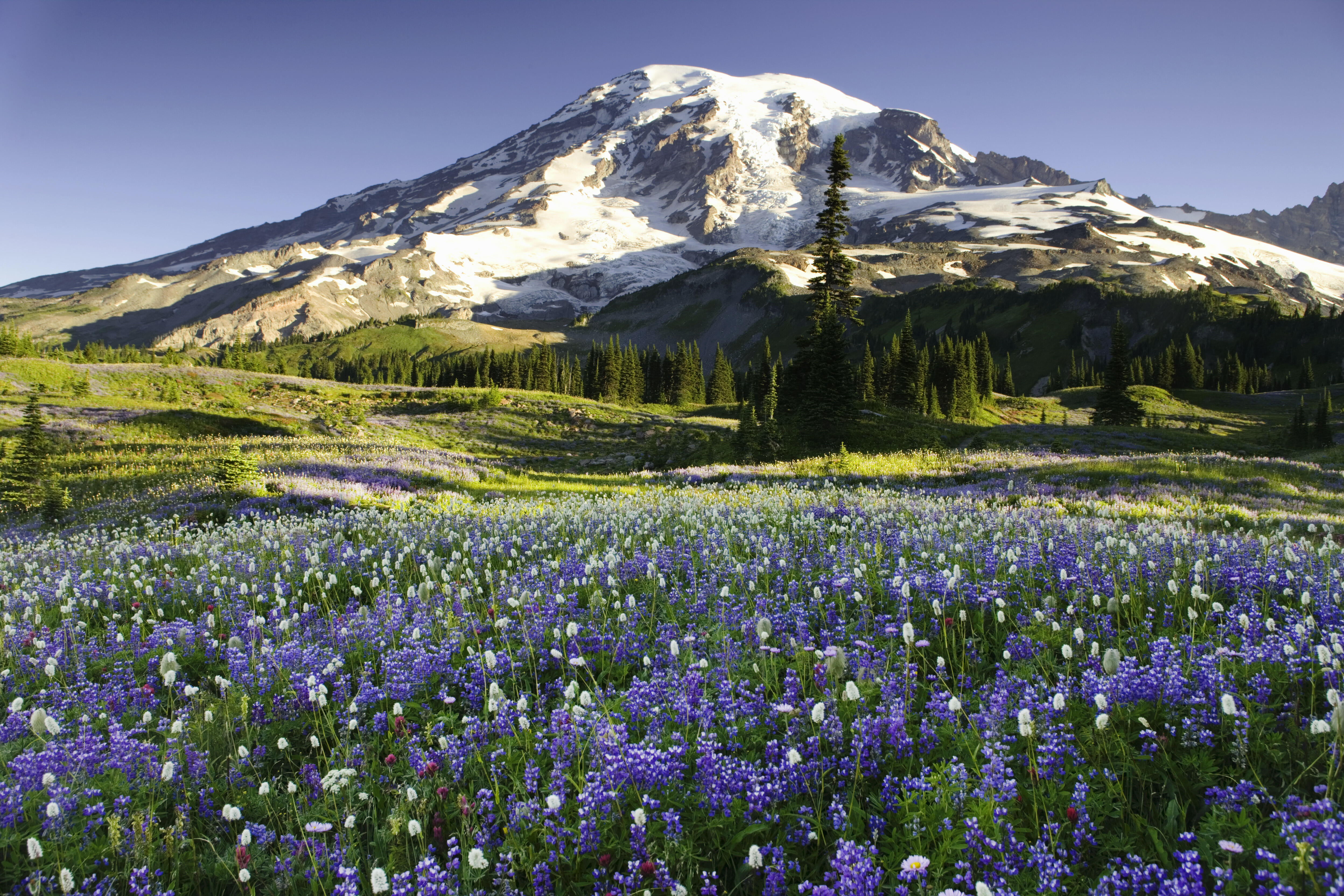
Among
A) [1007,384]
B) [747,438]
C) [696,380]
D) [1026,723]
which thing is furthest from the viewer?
[1007,384]

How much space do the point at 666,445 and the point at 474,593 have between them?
1309 inches

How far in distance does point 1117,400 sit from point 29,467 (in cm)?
8989

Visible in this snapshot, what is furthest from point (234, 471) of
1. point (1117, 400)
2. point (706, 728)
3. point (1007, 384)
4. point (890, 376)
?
point (1007, 384)

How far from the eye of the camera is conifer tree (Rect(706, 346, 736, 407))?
12525 centimetres

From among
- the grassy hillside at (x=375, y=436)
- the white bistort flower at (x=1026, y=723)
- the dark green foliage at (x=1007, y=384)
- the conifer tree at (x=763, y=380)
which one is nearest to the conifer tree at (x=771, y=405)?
the grassy hillside at (x=375, y=436)

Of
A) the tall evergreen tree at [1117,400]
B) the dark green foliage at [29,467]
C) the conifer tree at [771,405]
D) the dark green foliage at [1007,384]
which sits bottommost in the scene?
the dark green foliage at [29,467]

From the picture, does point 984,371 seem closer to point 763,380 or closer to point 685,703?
point 763,380

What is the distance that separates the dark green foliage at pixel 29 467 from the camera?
1855cm

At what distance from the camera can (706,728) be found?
3.87 meters

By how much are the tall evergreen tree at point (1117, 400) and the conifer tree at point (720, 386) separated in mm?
63732

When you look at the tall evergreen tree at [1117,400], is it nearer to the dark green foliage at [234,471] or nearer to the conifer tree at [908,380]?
the conifer tree at [908,380]

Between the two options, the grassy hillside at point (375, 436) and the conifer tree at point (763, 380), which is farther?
the conifer tree at point (763, 380)

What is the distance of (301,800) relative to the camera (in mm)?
3629

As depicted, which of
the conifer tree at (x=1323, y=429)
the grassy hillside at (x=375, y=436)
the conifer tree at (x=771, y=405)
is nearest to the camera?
the grassy hillside at (x=375, y=436)
